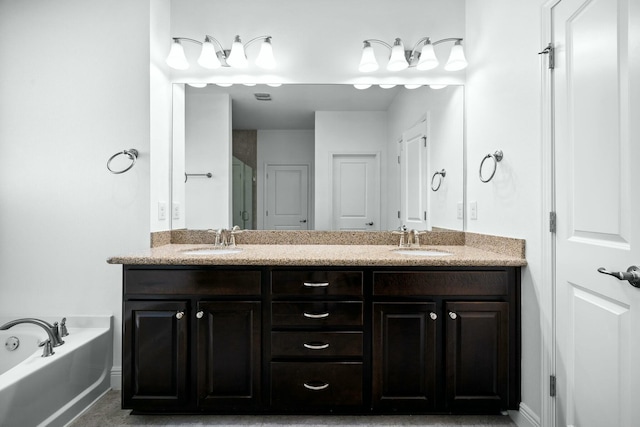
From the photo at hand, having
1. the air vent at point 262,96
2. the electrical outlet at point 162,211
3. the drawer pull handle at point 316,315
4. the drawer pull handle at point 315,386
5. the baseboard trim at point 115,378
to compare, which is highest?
the air vent at point 262,96

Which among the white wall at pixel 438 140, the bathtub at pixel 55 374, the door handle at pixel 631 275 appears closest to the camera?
the door handle at pixel 631 275

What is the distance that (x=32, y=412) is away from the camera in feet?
5.29

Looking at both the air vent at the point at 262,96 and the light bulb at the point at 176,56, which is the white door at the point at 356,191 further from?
the light bulb at the point at 176,56

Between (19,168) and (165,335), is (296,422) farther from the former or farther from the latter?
(19,168)

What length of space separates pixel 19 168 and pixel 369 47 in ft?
7.41

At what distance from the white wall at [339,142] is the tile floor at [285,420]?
111 centimetres

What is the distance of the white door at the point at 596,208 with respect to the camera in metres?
1.18

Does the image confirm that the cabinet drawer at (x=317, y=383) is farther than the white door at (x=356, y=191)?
No

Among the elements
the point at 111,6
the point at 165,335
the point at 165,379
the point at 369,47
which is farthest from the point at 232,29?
the point at 165,379

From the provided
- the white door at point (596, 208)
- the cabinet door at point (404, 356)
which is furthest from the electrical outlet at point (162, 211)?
the white door at point (596, 208)

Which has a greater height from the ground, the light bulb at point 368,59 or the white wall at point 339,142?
the light bulb at point 368,59

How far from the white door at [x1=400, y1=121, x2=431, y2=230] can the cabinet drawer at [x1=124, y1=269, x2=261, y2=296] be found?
1135 millimetres

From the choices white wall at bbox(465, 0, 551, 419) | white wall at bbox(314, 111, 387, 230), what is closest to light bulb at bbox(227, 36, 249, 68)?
white wall at bbox(314, 111, 387, 230)

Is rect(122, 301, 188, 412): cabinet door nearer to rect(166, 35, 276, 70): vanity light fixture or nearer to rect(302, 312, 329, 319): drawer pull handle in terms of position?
rect(302, 312, 329, 319): drawer pull handle
